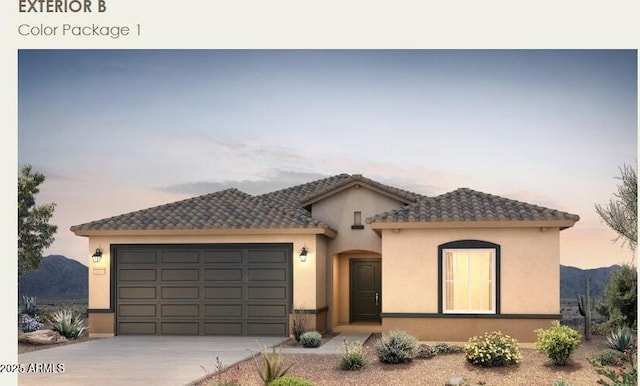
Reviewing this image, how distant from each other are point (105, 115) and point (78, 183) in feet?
8.97

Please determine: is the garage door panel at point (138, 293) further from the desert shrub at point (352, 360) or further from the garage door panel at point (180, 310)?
the desert shrub at point (352, 360)

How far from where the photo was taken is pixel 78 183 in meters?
28.7

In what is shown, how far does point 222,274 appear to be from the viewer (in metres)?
20.9

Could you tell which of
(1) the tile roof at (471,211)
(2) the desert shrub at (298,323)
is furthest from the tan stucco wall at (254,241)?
(1) the tile roof at (471,211)

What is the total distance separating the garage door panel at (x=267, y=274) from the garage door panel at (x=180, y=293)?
4.93 ft

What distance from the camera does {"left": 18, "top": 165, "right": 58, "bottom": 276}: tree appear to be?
2775 cm

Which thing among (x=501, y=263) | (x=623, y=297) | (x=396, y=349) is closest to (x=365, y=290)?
(x=501, y=263)

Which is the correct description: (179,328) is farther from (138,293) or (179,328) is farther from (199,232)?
(199,232)

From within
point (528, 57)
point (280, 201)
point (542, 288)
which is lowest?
point (542, 288)

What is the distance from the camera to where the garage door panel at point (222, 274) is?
20.8 metres

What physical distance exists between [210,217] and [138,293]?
2.61 meters

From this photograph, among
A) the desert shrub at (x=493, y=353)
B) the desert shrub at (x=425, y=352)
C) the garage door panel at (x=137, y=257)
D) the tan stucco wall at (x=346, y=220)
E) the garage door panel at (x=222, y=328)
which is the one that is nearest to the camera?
the desert shrub at (x=493, y=353)

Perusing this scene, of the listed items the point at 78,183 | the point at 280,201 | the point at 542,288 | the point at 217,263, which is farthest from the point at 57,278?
the point at 542,288

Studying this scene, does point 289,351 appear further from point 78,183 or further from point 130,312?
point 78,183
